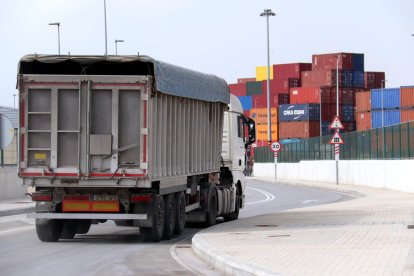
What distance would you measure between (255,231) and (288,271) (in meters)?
6.84

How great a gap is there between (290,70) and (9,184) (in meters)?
77.9

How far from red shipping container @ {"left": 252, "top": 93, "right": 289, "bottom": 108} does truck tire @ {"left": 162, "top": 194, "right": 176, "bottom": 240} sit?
87989mm

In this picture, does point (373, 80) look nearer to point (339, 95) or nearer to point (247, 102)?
point (339, 95)

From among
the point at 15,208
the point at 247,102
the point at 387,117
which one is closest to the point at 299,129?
the point at 387,117

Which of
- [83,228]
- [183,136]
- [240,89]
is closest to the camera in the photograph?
[183,136]

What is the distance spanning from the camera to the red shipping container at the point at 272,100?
107000 millimetres

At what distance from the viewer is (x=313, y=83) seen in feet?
332

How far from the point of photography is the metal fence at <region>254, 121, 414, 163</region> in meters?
38.2

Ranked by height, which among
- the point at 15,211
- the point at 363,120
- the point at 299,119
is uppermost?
the point at 299,119

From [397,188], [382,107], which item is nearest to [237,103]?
[397,188]

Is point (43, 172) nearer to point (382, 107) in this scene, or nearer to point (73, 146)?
point (73, 146)

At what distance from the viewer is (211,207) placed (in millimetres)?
22016

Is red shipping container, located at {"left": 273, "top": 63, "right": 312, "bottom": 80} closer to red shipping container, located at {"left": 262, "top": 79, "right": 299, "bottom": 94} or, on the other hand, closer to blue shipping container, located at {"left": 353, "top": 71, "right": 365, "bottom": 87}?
red shipping container, located at {"left": 262, "top": 79, "right": 299, "bottom": 94}

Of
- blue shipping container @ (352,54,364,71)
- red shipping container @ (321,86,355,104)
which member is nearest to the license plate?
red shipping container @ (321,86,355,104)
